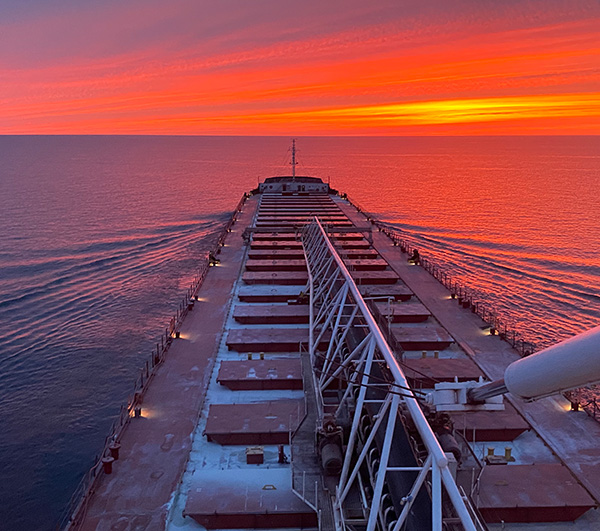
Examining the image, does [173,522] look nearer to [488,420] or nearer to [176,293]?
[488,420]

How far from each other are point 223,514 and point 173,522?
73.1 inches

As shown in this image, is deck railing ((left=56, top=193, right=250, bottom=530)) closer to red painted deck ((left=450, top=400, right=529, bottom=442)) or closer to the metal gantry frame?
the metal gantry frame

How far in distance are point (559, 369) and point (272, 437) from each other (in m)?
16.8

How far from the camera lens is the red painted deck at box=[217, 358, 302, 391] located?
2952 centimetres

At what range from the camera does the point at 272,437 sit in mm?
24375

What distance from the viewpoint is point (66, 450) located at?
3316 cm

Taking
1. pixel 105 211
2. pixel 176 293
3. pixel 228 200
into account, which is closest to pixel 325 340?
pixel 176 293

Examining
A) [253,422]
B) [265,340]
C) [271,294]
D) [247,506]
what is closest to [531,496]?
[247,506]

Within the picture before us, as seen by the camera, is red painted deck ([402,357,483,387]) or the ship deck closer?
the ship deck

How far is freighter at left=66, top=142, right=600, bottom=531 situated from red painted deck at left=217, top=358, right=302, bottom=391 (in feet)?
0.35

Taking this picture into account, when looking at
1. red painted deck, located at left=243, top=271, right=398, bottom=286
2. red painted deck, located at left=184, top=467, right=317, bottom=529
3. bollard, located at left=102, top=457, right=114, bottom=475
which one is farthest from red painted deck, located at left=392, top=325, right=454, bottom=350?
bollard, located at left=102, top=457, right=114, bottom=475

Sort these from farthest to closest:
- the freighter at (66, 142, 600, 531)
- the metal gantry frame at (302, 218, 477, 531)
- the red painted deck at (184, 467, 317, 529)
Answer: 1. the red painted deck at (184, 467, 317, 529)
2. the freighter at (66, 142, 600, 531)
3. the metal gantry frame at (302, 218, 477, 531)

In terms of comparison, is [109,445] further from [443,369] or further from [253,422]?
[443,369]

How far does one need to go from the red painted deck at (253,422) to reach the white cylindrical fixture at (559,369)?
15.0 m
